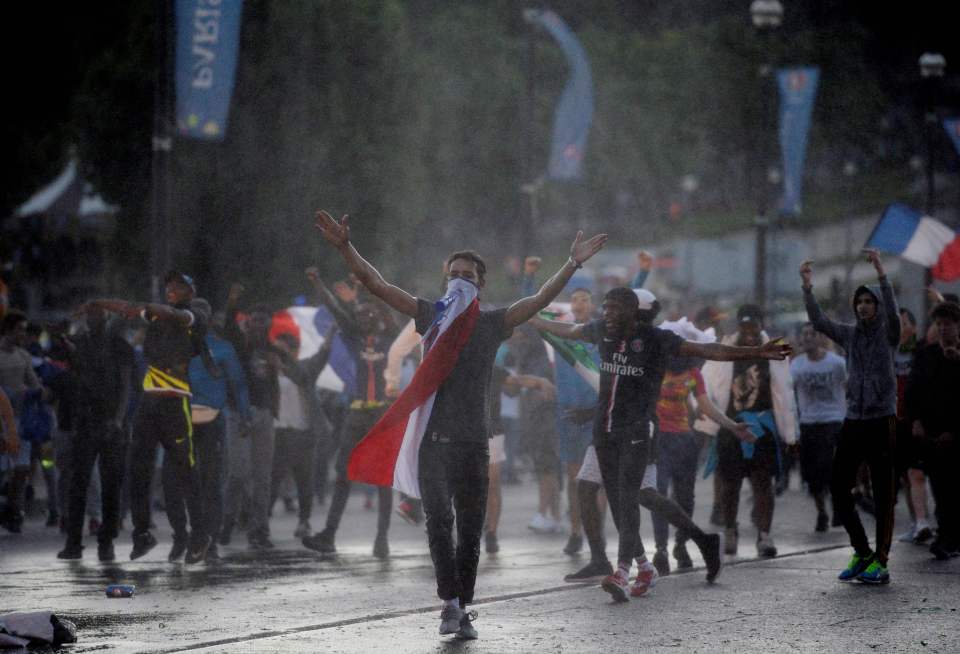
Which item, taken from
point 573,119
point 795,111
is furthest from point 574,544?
point 795,111

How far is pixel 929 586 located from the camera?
9.99 metres

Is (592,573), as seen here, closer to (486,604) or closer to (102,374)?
(486,604)

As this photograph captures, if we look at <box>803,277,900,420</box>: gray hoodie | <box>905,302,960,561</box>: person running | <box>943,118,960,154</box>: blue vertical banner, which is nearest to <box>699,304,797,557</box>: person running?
<box>905,302,960,561</box>: person running

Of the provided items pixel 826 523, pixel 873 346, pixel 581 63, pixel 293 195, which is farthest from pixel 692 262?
pixel 873 346

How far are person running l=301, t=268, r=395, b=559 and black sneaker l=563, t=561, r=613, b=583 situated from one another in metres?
2.24

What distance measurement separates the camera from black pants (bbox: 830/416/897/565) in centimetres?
1037

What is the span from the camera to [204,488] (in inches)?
480

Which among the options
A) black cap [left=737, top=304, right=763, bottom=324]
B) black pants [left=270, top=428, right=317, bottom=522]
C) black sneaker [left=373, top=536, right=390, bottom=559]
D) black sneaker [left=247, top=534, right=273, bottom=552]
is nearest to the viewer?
black cap [left=737, top=304, right=763, bottom=324]

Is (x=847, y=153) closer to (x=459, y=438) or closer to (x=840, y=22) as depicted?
(x=840, y=22)

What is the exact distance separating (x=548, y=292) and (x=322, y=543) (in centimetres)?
499

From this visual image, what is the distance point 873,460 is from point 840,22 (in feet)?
236

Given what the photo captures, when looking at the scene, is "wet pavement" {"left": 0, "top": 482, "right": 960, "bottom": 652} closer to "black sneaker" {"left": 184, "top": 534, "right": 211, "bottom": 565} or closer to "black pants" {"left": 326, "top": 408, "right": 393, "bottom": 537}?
"black sneaker" {"left": 184, "top": 534, "right": 211, "bottom": 565}

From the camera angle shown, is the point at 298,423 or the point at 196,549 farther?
the point at 298,423

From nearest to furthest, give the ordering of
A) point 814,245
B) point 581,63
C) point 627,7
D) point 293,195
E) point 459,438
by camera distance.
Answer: point 459,438 → point 581,63 → point 293,195 → point 814,245 → point 627,7
